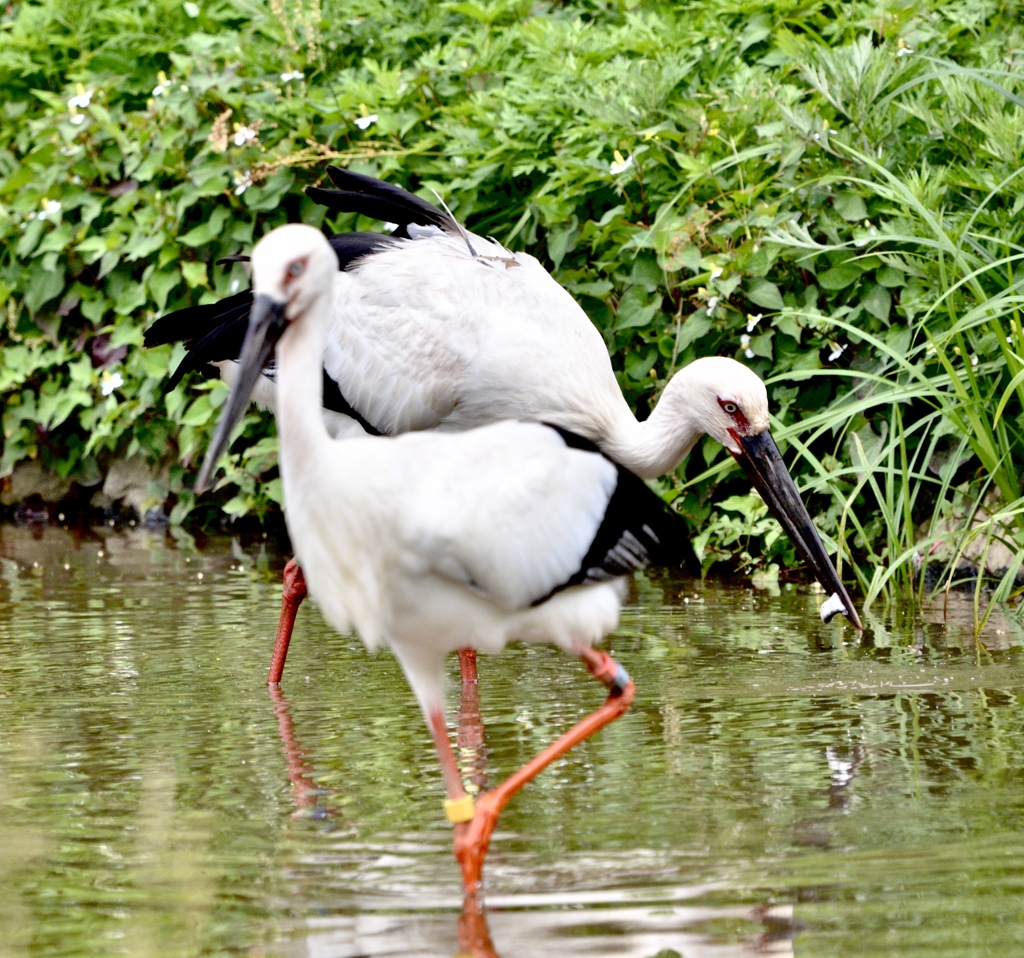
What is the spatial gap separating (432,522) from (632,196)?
4.14 m

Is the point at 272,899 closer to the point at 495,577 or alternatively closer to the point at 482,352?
the point at 495,577

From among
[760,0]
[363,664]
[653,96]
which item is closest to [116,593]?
[363,664]

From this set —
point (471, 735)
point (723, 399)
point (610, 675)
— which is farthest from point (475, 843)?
point (723, 399)

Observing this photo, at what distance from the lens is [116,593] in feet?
24.0

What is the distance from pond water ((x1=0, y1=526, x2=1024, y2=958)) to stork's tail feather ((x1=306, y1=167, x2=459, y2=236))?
5.03ft

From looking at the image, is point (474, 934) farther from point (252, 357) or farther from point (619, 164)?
point (619, 164)

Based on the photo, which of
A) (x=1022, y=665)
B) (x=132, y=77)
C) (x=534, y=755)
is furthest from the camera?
(x=132, y=77)

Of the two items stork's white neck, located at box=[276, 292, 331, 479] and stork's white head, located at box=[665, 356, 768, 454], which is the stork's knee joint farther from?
stork's white head, located at box=[665, 356, 768, 454]

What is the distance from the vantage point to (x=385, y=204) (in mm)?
6133

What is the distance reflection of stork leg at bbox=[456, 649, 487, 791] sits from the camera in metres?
4.53

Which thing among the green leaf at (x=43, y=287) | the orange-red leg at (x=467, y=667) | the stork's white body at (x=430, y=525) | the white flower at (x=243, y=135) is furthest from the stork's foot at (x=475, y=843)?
the green leaf at (x=43, y=287)

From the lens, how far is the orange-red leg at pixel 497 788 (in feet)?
11.7

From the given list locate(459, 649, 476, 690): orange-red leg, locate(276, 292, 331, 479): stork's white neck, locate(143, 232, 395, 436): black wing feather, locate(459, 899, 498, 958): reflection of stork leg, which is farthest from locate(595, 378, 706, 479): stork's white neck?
locate(459, 899, 498, 958): reflection of stork leg

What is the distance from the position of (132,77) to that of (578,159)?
11.0 feet
